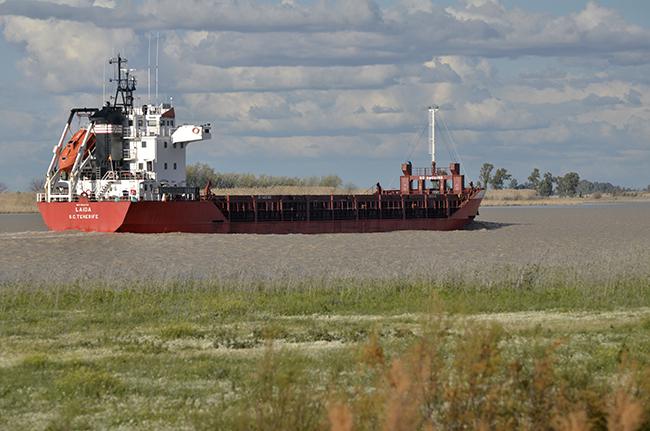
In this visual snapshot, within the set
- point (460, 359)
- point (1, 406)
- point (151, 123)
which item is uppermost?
point (151, 123)

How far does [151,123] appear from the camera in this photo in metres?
60.6

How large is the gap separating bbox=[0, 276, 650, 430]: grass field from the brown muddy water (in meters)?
3.83

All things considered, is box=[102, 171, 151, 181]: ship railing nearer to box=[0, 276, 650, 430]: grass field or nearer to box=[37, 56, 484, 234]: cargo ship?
box=[37, 56, 484, 234]: cargo ship

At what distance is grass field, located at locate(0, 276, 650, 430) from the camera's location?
11.0 meters

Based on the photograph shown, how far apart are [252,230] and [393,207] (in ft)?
37.7

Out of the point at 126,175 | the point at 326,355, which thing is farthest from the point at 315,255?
the point at 326,355

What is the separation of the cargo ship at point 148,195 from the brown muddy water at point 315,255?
3.81 ft

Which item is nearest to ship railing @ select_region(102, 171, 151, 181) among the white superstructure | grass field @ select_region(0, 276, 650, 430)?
the white superstructure

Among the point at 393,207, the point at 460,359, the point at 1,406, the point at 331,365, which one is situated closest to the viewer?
the point at 460,359

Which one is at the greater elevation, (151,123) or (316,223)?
(151,123)

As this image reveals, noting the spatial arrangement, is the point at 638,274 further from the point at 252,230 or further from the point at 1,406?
the point at 252,230

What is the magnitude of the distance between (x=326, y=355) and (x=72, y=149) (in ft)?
146

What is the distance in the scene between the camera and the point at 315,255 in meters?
45.7

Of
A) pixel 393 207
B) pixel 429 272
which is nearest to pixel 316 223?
pixel 393 207
